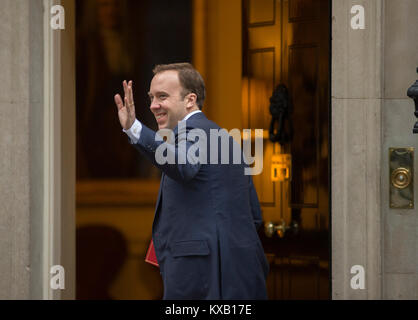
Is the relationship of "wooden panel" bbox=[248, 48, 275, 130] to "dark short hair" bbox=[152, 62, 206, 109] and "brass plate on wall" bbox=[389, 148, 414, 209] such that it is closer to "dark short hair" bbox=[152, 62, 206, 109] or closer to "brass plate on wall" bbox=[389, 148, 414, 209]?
"brass plate on wall" bbox=[389, 148, 414, 209]

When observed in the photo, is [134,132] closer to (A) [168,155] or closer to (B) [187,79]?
(A) [168,155]

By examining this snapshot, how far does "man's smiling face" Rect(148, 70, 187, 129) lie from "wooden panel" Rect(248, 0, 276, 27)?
2041mm

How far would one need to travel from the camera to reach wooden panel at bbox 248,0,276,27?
5137mm

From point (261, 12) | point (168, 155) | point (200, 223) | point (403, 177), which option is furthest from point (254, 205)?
point (261, 12)

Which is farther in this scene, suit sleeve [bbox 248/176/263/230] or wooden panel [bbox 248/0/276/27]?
wooden panel [bbox 248/0/276/27]

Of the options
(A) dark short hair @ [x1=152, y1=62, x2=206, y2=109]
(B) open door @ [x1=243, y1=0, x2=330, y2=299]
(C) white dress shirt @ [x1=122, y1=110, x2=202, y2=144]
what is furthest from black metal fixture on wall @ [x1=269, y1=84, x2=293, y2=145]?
(C) white dress shirt @ [x1=122, y1=110, x2=202, y2=144]

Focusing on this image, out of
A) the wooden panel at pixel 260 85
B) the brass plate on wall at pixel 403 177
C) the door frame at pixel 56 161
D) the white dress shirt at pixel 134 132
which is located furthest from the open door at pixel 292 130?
the white dress shirt at pixel 134 132

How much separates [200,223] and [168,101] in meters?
0.64

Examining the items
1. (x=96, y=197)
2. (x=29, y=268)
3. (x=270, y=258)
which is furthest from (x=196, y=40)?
(x=29, y=268)

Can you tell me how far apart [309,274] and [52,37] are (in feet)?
8.51

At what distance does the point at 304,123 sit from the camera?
197 inches

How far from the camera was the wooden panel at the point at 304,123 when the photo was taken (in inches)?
195

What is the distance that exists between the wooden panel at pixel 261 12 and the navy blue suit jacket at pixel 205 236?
6.97ft

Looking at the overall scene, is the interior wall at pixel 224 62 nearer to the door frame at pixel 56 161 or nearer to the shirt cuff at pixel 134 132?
the door frame at pixel 56 161
